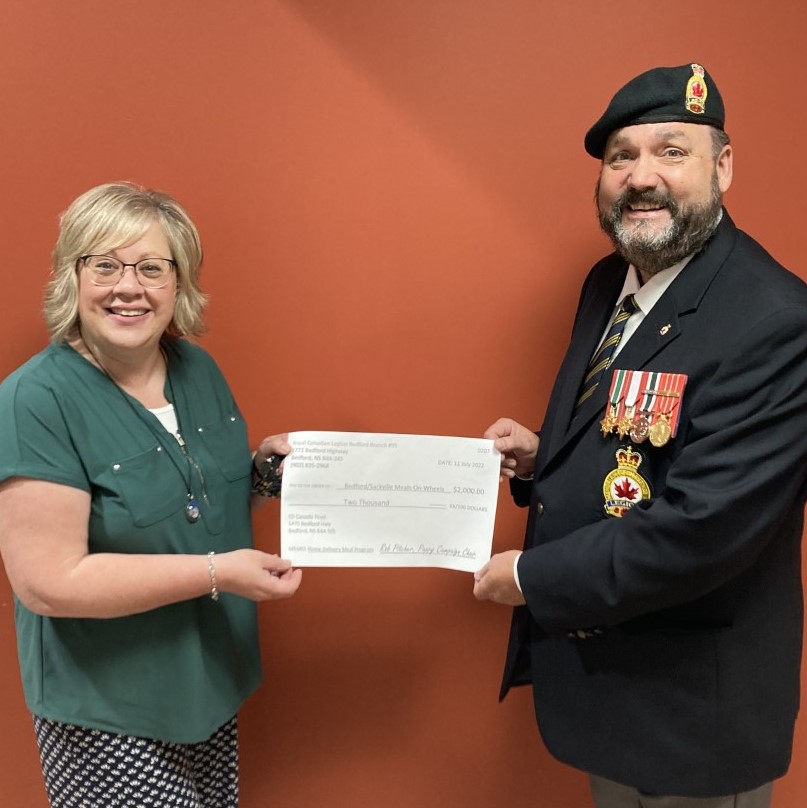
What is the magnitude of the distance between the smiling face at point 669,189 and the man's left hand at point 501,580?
594mm

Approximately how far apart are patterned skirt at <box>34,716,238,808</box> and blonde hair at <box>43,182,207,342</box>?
703 millimetres

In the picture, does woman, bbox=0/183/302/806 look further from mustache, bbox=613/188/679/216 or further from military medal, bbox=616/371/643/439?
mustache, bbox=613/188/679/216

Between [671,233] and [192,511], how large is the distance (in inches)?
38.4

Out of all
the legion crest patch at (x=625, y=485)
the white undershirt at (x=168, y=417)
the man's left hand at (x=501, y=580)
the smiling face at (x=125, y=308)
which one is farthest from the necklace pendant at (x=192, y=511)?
the legion crest patch at (x=625, y=485)

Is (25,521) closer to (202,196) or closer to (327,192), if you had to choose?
(202,196)

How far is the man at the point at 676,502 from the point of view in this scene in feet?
4.07

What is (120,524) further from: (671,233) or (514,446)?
(671,233)

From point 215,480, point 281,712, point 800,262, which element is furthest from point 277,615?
point 800,262

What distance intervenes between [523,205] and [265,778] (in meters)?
1.56

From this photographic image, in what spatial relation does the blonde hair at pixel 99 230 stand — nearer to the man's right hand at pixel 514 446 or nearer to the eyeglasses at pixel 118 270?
the eyeglasses at pixel 118 270

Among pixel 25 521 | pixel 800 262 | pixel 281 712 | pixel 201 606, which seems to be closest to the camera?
pixel 25 521

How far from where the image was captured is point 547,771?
2094 mm

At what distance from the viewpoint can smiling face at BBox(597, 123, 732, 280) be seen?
1.39 meters

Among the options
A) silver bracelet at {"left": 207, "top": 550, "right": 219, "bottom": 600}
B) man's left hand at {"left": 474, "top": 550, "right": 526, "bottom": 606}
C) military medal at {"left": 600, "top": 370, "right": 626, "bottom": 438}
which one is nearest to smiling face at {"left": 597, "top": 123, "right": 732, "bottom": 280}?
military medal at {"left": 600, "top": 370, "right": 626, "bottom": 438}
